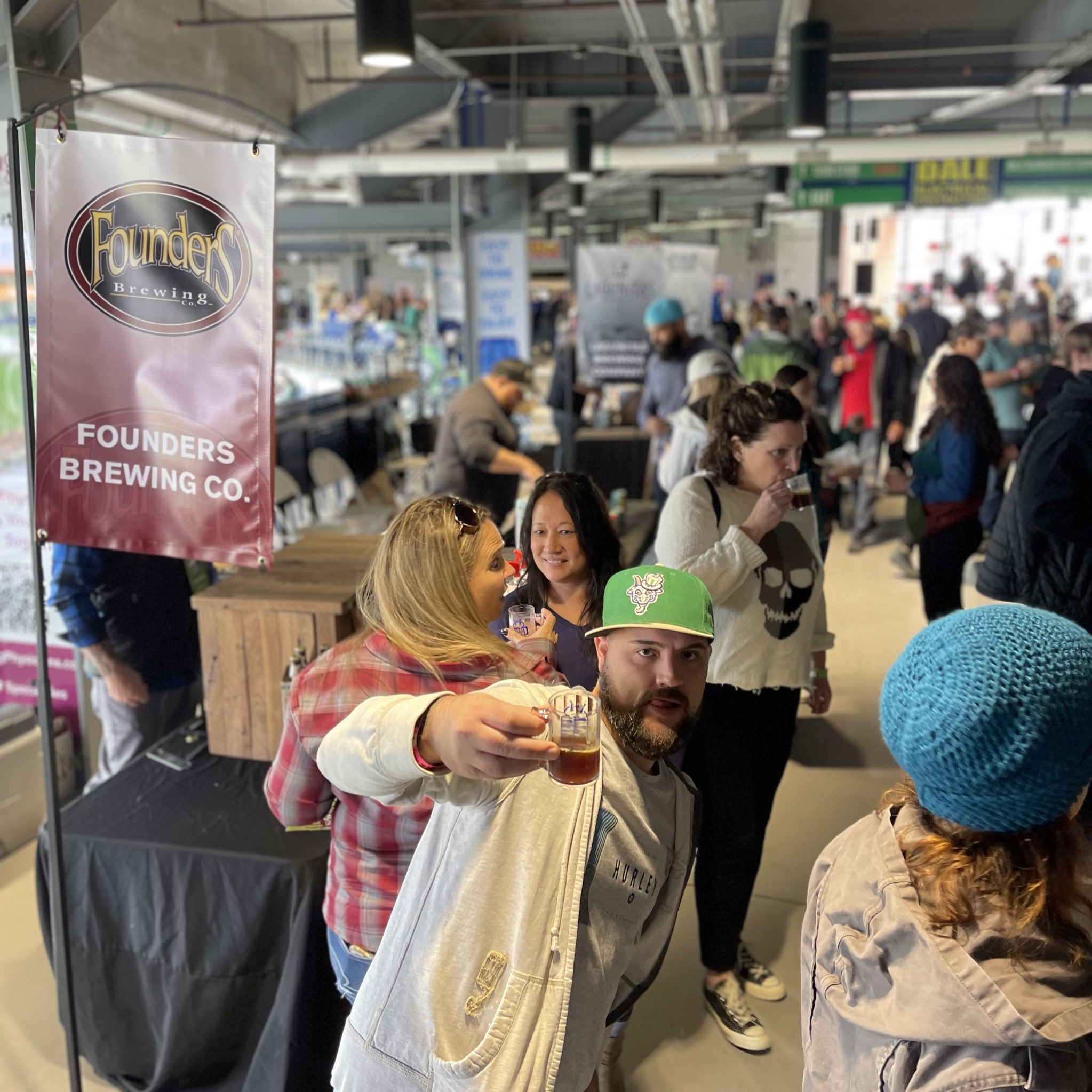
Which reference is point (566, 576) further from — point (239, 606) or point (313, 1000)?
point (313, 1000)

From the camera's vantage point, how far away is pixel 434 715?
4.13 ft

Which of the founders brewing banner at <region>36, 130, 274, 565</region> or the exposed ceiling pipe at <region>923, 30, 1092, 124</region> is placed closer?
the founders brewing banner at <region>36, 130, 274, 565</region>

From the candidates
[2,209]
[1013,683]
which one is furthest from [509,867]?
[2,209]

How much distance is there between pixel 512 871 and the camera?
1403 mm

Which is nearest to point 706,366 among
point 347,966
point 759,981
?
point 759,981

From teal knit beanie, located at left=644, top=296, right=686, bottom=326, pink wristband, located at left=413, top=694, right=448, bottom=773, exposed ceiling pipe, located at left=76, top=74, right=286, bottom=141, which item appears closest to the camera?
pink wristband, located at left=413, top=694, right=448, bottom=773

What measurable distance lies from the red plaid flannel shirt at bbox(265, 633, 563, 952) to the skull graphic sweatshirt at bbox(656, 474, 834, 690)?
0.66m

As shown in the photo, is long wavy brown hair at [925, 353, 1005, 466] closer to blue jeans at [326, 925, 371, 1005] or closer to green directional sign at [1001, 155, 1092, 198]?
blue jeans at [326, 925, 371, 1005]

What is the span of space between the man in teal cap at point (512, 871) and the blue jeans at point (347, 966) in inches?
13.6

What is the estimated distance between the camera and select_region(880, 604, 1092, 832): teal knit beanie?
1.05 m

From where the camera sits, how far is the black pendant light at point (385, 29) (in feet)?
14.8

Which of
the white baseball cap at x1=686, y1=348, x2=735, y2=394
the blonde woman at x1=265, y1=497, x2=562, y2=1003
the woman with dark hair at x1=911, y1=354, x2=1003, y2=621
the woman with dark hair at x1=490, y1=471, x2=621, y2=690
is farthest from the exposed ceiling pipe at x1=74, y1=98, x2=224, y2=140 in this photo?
the blonde woman at x1=265, y1=497, x2=562, y2=1003

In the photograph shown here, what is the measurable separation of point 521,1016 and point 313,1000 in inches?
38.0

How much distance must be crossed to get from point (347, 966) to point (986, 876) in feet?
4.03
